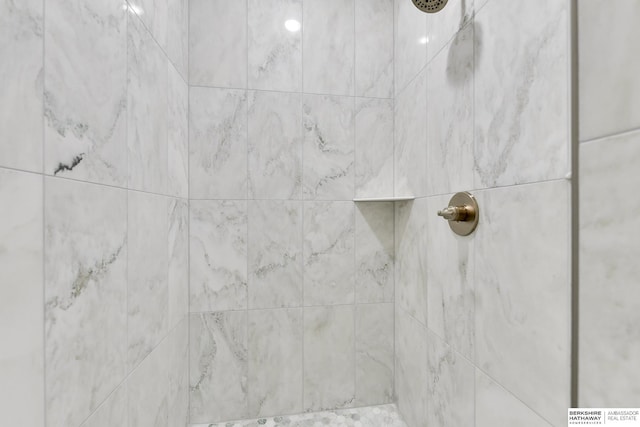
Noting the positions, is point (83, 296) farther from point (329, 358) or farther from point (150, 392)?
point (329, 358)

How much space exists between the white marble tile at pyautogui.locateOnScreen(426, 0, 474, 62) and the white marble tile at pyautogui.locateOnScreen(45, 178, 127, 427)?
40.6 inches

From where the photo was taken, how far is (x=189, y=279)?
138 cm

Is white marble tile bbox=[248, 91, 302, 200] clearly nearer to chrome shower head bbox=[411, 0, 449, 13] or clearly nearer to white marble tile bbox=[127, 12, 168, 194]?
white marble tile bbox=[127, 12, 168, 194]

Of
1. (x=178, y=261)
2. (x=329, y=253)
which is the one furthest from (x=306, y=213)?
(x=178, y=261)

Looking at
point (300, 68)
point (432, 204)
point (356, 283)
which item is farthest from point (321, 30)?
point (356, 283)

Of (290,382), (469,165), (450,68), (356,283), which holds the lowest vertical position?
(290,382)

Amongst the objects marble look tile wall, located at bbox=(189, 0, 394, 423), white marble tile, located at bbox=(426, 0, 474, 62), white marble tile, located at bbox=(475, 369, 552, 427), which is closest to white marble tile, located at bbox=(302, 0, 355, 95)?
marble look tile wall, located at bbox=(189, 0, 394, 423)

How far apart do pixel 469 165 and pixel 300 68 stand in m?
0.88

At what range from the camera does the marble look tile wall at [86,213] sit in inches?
19.6

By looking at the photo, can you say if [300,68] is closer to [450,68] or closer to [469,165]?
[450,68]

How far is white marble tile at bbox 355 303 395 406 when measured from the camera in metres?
1.51

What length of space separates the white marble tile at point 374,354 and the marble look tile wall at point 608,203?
1.15 m

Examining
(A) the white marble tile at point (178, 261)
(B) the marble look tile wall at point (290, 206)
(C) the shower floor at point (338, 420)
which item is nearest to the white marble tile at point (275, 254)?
(B) the marble look tile wall at point (290, 206)

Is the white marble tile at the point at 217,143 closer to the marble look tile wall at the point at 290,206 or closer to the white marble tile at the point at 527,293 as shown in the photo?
the marble look tile wall at the point at 290,206
